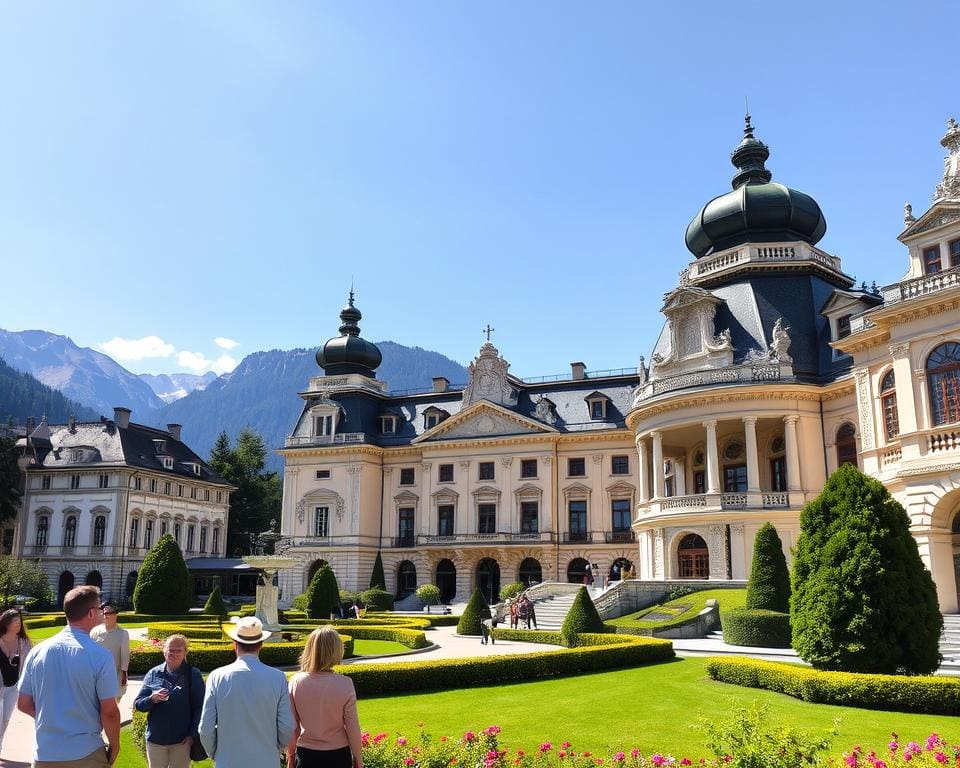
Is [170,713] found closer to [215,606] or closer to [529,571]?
[215,606]

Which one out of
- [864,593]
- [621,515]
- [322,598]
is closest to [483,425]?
[621,515]

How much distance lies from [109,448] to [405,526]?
24544mm

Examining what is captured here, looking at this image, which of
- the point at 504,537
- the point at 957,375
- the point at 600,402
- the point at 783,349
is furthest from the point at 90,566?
the point at 957,375

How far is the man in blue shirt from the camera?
21.5ft

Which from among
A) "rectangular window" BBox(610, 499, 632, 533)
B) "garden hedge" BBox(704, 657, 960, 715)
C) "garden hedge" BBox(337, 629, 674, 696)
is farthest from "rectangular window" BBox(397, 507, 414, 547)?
"garden hedge" BBox(704, 657, 960, 715)

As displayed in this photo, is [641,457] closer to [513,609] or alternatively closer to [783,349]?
[783,349]

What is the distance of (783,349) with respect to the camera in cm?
4066

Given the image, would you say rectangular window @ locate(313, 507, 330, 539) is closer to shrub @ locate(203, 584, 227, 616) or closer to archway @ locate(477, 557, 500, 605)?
archway @ locate(477, 557, 500, 605)

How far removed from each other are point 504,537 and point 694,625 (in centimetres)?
2667

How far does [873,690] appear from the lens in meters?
14.6

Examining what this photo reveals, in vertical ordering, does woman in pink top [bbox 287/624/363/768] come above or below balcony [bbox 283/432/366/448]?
below

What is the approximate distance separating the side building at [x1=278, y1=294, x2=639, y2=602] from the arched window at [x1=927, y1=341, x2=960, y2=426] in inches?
1056

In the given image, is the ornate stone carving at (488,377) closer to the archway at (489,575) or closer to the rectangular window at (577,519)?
the rectangular window at (577,519)

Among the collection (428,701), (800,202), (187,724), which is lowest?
(428,701)
